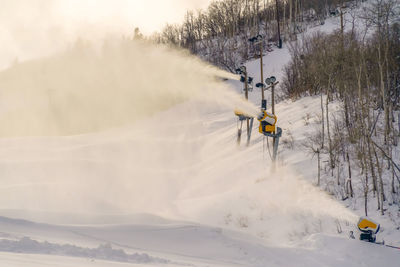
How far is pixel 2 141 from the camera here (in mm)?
21906

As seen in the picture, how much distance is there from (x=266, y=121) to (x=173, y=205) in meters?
4.77

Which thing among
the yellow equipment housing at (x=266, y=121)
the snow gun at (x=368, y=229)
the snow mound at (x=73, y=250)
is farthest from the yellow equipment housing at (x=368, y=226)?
the yellow equipment housing at (x=266, y=121)

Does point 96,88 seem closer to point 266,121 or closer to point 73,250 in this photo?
point 266,121

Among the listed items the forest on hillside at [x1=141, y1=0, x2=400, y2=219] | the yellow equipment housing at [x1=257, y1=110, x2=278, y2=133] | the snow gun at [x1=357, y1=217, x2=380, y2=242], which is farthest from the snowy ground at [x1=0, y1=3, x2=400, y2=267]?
the yellow equipment housing at [x1=257, y1=110, x2=278, y2=133]

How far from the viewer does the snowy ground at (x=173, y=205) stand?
23.4ft

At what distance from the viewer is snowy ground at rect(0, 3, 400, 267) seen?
7137 mm

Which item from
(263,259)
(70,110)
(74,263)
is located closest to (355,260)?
(263,259)

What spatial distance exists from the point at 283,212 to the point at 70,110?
99.2ft

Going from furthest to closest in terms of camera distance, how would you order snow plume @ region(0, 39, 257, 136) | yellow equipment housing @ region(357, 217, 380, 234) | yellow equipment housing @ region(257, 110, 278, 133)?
snow plume @ region(0, 39, 257, 136) < yellow equipment housing @ region(257, 110, 278, 133) < yellow equipment housing @ region(357, 217, 380, 234)

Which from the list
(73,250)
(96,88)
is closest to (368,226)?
(73,250)

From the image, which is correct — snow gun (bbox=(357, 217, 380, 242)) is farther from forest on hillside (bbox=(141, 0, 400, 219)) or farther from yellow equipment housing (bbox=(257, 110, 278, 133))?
yellow equipment housing (bbox=(257, 110, 278, 133))

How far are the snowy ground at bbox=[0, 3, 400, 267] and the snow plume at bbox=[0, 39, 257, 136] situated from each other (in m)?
10.6

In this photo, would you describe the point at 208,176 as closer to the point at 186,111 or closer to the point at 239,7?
the point at 186,111

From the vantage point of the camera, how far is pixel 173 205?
13719mm
